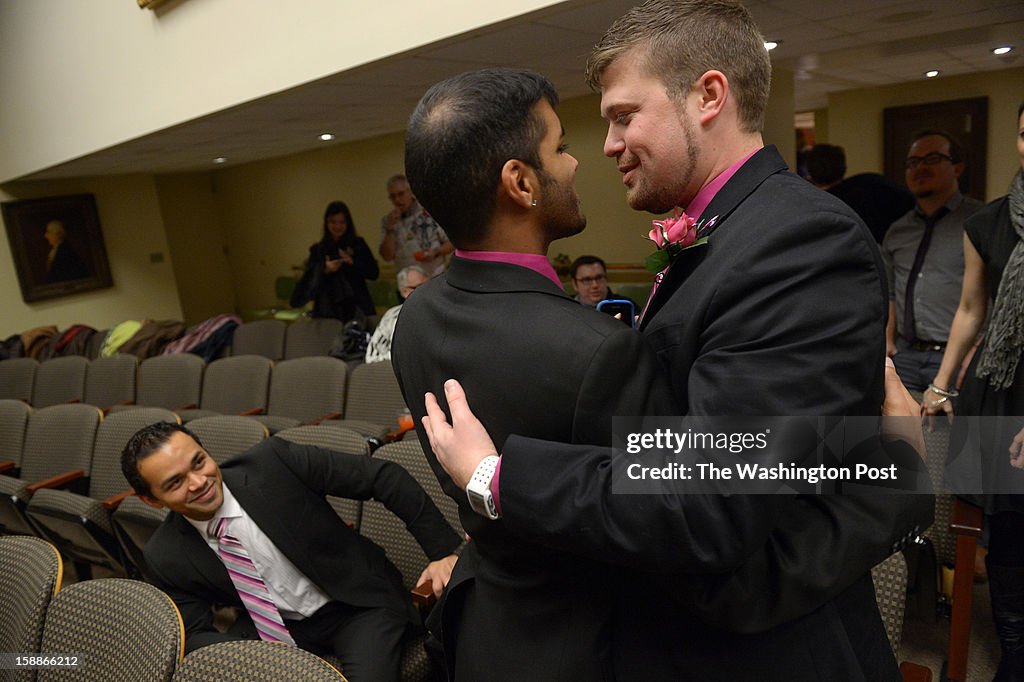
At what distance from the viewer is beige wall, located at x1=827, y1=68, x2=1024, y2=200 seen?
261 inches

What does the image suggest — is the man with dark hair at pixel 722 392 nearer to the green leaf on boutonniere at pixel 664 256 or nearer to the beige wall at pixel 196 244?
the green leaf on boutonniere at pixel 664 256

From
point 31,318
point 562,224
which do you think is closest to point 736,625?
point 562,224

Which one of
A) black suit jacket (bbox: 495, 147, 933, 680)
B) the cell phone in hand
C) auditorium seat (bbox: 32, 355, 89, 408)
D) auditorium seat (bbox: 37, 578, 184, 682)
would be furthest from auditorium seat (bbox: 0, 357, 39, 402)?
black suit jacket (bbox: 495, 147, 933, 680)

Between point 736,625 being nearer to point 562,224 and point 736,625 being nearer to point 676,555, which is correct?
point 676,555

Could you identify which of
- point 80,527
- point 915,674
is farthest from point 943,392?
point 80,527

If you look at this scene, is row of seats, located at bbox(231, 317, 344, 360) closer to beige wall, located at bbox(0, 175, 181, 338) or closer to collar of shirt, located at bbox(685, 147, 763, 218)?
beige wall, located at bbox(0, 175, 181, 338)

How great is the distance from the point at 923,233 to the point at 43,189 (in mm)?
8993

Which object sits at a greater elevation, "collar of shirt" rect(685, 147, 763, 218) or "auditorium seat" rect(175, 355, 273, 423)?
"collar of shirt" rect(685, 147, 763, 218)

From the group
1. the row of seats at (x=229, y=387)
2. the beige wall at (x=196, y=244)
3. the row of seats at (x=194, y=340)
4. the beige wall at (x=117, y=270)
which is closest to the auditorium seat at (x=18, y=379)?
the row of seats at (x=229, y=387)

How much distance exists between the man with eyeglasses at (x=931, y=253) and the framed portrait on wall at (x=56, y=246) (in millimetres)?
8811

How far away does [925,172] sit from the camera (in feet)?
9.21

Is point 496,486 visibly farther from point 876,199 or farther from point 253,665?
point 876,199

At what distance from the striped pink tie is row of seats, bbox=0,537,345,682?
334mm

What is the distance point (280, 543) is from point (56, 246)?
801 centimetres
